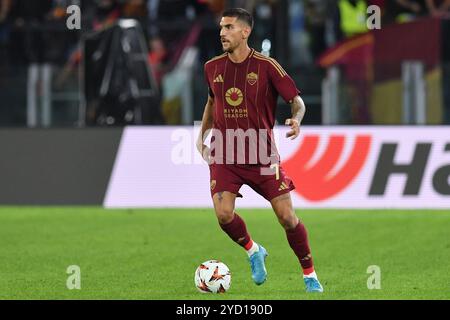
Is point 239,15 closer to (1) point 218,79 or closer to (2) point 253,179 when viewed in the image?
(1) point 218,79

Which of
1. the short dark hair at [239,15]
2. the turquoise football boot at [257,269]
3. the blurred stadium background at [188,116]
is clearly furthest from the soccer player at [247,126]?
the blurred stadium background at [188,116]

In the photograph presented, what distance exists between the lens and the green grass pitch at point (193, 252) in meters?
10.2

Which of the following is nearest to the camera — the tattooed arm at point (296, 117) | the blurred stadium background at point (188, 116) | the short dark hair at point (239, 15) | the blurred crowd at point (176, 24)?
the tattooed arm at point (296, 117)

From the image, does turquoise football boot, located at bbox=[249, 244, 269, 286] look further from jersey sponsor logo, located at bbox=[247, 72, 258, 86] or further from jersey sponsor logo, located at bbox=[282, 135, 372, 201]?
jersey sponsor logo, located at bbox=[282, 135, 372, 201]

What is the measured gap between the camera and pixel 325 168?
16.9m

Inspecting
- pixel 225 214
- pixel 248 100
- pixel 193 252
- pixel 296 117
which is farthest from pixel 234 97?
pixel 193 252

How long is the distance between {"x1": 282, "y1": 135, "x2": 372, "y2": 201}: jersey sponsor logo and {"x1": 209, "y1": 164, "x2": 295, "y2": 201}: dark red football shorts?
6.79 meters

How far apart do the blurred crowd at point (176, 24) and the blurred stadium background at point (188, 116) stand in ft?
0.07

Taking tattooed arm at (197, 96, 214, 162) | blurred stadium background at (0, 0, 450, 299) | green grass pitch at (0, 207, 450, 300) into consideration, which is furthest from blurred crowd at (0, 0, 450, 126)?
tattooed arm at (197, 96, 214, 162)

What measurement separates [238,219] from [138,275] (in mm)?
1372

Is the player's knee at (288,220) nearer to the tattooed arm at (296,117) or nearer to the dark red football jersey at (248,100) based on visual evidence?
the dark red football jersey at (248,100)

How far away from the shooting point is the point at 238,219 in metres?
10.2

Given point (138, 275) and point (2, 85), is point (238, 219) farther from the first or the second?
point (2, 85)

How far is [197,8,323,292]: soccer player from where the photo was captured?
995 centimetres
